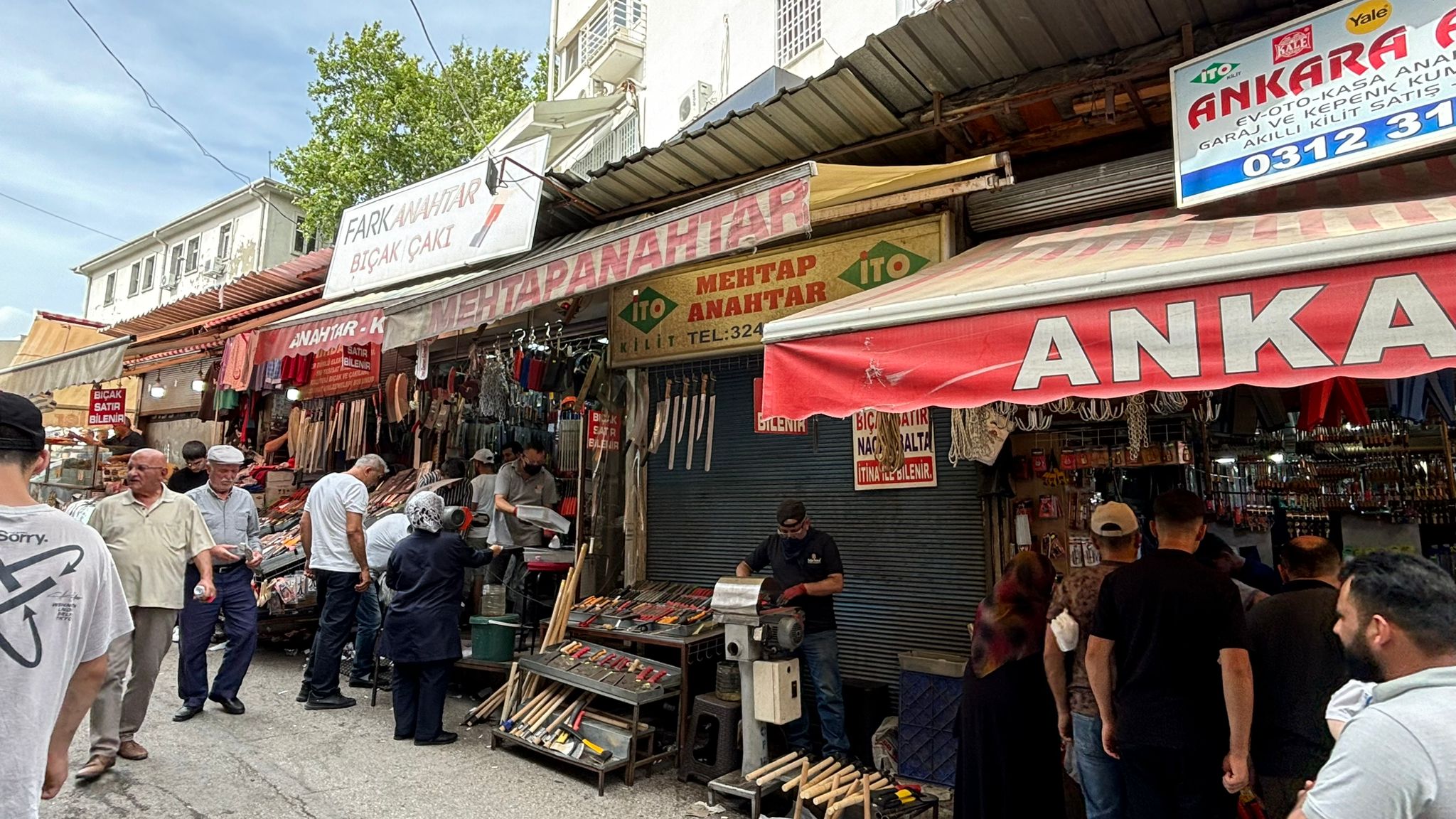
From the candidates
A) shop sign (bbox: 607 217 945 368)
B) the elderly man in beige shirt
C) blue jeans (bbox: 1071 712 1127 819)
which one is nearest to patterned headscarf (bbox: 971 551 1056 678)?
blue jeans (bbox: 1071 712 1127 819)

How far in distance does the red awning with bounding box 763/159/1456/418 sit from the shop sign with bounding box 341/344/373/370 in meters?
7.17

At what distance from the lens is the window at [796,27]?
546 inches

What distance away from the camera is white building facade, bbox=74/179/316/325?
919 inches

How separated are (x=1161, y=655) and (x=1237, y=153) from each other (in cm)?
254

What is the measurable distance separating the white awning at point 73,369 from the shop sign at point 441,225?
9.90 feet

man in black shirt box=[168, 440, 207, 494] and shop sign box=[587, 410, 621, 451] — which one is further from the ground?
shop sign box=[587, 410, 621, 451]

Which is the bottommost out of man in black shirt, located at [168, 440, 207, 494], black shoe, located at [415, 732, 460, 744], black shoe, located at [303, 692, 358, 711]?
black shoe, located at [415, 732, 460, 744]

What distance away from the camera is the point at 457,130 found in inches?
880

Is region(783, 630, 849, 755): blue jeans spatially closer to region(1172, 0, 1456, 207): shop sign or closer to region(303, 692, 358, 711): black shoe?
region(1172, 0, 1456, 207): shop sign

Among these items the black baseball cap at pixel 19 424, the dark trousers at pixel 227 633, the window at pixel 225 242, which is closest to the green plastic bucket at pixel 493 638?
the dark trousers at pixel 227 633

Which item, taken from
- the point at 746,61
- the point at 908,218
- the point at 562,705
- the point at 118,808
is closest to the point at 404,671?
the point at 562,705

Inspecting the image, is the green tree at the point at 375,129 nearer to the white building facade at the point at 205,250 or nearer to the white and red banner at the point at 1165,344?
the white building facade at the point at 205,250

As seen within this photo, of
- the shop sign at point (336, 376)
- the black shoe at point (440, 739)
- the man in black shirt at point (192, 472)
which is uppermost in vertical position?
the shop sign at point (336, 376)

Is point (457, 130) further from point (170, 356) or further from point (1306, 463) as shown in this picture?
point (1306, 463)
